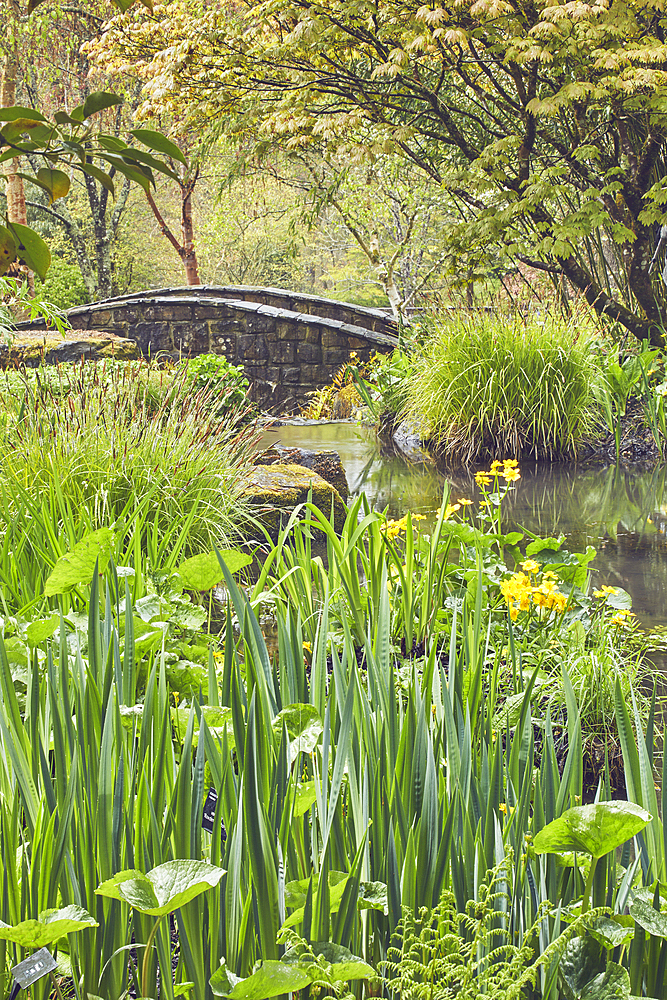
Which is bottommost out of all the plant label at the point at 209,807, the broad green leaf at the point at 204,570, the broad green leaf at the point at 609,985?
the plant label at the point at 209,807

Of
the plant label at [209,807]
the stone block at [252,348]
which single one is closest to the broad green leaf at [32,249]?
the plant label at [209,807]

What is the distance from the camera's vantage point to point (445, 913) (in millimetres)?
938

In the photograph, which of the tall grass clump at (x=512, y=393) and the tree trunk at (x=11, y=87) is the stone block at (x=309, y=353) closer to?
the tree trunk at (x=11, y=87)

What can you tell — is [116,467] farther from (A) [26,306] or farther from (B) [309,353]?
(B) [309,353]

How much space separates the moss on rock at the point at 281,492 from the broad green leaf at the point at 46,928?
3.19 m

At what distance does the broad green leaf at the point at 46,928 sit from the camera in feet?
2.68

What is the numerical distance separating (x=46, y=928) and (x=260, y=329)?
12386 millimetres

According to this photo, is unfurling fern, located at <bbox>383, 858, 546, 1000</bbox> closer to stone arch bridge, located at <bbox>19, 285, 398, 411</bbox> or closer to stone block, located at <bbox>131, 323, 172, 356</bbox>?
stone arch bridge, located at <bbox>19, 285, 398, 411</bbox>

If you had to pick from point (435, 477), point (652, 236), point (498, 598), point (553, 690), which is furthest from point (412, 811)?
point (652, 236)

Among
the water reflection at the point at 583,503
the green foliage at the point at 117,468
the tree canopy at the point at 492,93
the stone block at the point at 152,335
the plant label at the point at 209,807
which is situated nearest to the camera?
the plant label at the point at 209,807

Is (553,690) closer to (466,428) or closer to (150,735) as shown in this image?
(150,735)

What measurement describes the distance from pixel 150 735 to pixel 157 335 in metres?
12.8

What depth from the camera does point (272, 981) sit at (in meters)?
0.82

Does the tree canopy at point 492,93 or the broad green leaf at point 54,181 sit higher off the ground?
the tree canopy at point 492,93
